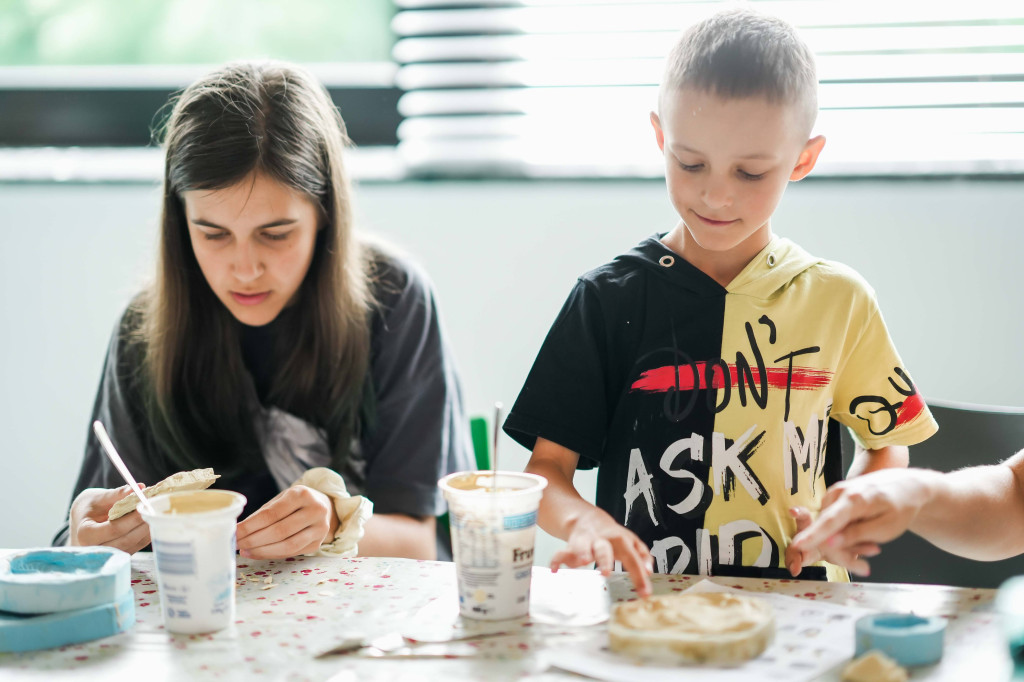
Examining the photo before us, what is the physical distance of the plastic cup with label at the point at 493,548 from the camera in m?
→ 0.87

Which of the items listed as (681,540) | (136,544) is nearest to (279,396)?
(136,544)

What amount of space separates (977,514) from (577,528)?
425 mm

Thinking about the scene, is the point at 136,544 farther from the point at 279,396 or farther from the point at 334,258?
the point at 334,258

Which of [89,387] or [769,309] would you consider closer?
[769,309]

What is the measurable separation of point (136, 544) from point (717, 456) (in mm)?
675

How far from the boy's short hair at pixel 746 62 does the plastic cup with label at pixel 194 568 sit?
668 mm

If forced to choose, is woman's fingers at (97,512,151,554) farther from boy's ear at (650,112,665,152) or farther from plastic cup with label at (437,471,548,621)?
boy's ear at (650,112,665,152)

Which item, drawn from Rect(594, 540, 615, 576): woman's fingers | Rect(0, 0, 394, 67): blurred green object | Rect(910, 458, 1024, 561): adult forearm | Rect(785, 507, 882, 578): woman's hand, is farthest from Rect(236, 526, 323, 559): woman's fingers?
Rect(0, 0, 394, 67): blurred green object

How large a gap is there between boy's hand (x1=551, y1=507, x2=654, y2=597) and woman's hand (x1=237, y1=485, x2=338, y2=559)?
30 centimetres

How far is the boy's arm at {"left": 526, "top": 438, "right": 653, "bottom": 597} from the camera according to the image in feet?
2.85

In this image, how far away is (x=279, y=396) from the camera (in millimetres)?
1455

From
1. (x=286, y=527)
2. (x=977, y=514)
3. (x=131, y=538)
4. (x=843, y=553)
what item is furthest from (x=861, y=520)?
(x=131, y=538)

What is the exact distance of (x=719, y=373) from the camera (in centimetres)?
112

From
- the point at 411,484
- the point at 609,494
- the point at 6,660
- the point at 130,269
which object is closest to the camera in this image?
the point at 6,660
